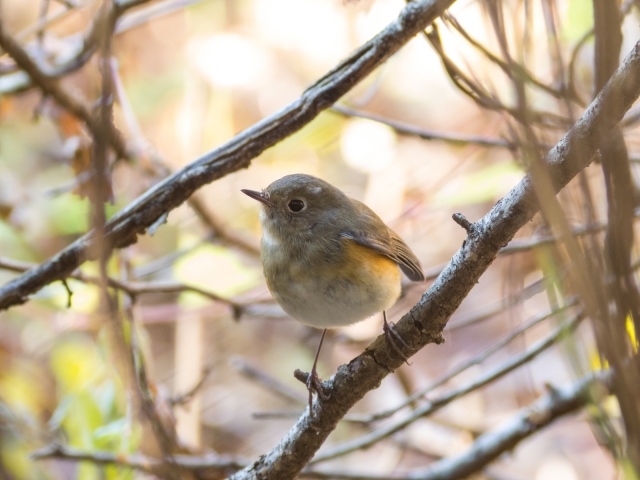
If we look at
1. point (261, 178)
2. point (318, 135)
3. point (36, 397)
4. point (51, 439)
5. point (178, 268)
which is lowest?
point (51, 439)

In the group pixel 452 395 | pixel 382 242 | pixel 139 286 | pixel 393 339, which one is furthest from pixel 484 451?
pixel 139 286

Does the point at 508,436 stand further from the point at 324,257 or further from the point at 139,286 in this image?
the point at 139,286

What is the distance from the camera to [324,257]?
2221 mm

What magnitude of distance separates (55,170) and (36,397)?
185 centimetres

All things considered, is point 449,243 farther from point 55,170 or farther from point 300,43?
point 55,170

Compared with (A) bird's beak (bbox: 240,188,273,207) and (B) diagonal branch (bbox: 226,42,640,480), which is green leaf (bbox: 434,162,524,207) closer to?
(A) bird's beak (bbox: 240,188,273,207)

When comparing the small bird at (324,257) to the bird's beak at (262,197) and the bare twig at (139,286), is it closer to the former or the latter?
the bird's beak at (262,197)

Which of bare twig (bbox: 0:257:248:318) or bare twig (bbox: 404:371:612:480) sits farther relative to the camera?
bare twig (bbox: 404:371:612:480)

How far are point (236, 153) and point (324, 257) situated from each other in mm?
513

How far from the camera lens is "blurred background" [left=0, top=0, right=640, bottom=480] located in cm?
347

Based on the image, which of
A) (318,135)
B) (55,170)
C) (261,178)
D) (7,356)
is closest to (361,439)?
(318,135)

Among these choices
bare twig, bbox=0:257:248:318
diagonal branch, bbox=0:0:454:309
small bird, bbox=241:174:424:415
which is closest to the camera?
diagonal branch, bbox=0:0:454:309

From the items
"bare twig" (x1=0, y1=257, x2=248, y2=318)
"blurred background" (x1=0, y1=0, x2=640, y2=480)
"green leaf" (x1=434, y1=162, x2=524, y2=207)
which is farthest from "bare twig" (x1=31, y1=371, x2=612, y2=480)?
"green leaf" (x1=434, y1=162, x2=524, y2=207)

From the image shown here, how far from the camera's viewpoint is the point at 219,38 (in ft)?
17.3
